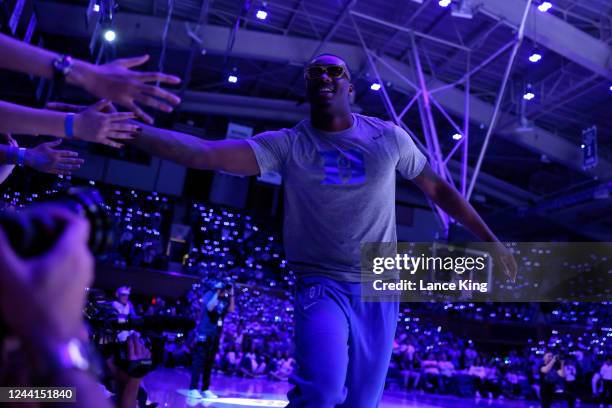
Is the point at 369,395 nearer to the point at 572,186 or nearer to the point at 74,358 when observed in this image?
the point at 74,358

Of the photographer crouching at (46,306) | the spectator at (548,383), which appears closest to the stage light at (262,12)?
A: the spectator at (548,383)

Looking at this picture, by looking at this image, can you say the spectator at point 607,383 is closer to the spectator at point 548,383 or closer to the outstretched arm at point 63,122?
the spectator at point 548,383

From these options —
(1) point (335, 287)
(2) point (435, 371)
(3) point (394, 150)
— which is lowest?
(2) point (435, 371)

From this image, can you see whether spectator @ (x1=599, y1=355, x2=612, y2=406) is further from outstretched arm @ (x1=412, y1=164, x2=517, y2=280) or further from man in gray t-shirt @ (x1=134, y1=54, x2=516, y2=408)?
man in gray t-shirt @ (x1=134, y1=54, x2=516, y2=408)

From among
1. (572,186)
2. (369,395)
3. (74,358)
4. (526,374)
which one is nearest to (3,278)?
(74,358)

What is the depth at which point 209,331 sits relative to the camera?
737 cm

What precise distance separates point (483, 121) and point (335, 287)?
1464 cm

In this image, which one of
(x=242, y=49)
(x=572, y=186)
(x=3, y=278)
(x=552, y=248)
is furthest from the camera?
(x=552, y=248)

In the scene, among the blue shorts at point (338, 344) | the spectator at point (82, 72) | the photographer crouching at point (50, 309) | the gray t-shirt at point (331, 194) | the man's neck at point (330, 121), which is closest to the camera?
the photographer crouching at point (50, 309)

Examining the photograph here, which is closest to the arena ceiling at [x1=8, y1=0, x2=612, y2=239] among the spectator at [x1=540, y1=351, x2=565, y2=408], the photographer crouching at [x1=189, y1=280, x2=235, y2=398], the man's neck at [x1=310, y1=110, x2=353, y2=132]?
the spectator at [x1=540, y1=351, x2=565, y2=408]

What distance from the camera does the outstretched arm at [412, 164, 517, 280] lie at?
2.75 m

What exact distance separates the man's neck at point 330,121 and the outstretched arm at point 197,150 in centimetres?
42

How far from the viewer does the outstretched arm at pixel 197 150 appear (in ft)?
6.09

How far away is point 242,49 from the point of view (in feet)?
44.8
